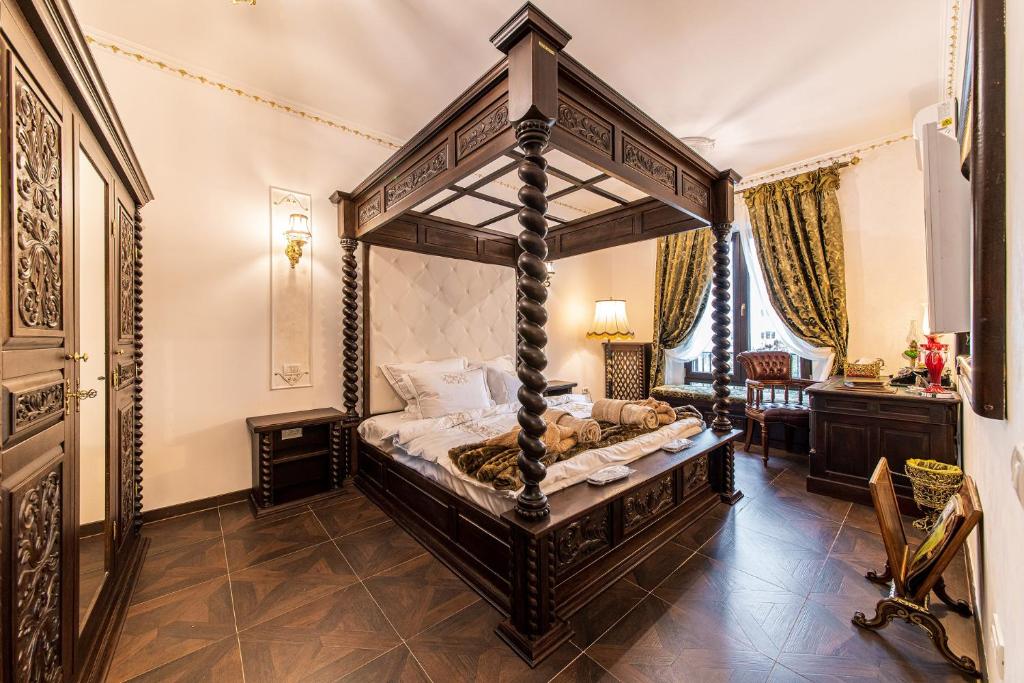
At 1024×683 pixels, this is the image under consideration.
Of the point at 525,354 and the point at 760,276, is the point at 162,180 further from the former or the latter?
the point at 760,276

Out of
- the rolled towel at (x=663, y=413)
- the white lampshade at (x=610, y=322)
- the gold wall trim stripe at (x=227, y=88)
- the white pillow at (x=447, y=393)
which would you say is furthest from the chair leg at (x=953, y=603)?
the gold wall trim stripe at (x=227, y=88)

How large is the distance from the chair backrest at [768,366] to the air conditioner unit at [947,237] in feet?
9.63

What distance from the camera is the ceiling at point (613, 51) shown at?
235 centimetres

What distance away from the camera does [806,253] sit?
422 centimetres

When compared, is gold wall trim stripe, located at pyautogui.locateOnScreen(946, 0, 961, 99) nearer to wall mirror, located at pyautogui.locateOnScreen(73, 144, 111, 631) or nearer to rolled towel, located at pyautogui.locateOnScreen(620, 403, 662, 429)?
rolled towel, located at pyautogui.locateOnScreen(620, 403, 662, 429)

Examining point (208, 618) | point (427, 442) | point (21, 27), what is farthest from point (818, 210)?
point (208, 618)

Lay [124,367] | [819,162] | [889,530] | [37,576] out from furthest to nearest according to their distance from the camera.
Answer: [819,162] → [124,367] → [889,530] → [37,576]

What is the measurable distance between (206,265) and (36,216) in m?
2.04

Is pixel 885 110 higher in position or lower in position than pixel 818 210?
higher

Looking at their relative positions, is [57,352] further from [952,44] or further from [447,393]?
[952,44]

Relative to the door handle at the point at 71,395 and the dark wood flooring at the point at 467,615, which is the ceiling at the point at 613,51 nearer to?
the door handle at the point at 71,395

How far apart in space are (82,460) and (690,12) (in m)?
3.67

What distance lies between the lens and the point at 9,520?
910 mm

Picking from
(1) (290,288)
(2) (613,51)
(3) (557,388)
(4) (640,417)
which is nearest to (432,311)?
(1) (290,288)
